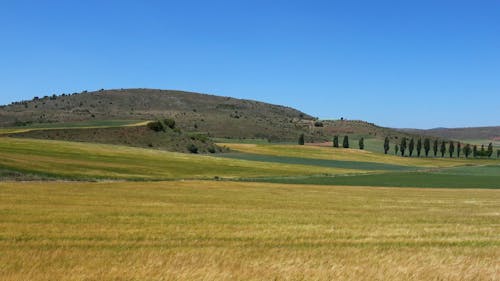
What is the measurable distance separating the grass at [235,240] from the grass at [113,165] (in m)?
17.5

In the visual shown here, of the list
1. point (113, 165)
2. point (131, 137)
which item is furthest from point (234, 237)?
point (131, 137)

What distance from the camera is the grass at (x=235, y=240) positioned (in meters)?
11.1

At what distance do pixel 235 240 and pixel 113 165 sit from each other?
43.8 meters

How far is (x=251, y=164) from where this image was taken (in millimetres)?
77625

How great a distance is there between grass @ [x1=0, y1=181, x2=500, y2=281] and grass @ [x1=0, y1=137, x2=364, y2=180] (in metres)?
17.5

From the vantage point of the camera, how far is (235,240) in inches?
653

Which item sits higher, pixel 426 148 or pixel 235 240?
pixel 426 148

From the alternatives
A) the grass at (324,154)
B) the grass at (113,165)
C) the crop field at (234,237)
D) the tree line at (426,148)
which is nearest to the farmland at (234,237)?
the crop field at (234,237)

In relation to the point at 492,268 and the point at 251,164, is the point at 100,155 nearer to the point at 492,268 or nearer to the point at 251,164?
the point at 251,164

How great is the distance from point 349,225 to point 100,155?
5225 cm

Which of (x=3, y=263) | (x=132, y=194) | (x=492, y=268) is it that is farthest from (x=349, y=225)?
(x=132, y=194)

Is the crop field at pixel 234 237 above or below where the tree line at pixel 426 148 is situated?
below

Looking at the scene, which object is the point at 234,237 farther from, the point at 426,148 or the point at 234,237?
the point at 426,148

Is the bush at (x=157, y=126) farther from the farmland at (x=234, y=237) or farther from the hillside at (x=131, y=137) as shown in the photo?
the farmland at (x=234, y=237)
